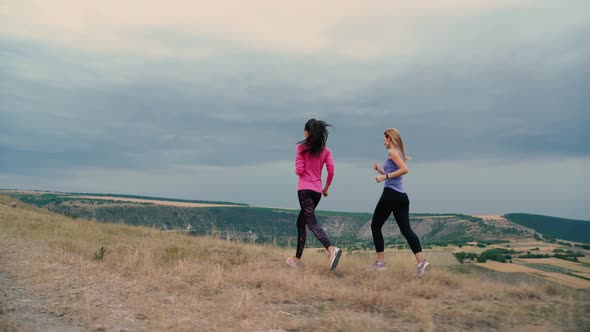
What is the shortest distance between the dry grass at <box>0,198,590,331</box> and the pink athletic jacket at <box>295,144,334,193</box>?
150 centimetres

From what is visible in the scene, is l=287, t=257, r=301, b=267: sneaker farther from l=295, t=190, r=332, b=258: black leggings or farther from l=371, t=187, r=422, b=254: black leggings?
l=371, t=187, r=422, b=254: black leggings

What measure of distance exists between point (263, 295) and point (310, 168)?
9.44 ft

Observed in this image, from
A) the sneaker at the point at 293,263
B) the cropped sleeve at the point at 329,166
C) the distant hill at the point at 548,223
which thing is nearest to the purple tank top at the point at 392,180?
the cropped sleeve at the point at 329,166

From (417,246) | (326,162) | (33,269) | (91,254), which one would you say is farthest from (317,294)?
(91,254)

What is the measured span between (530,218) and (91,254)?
21918 millimetres

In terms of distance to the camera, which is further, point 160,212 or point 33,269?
point 160,212

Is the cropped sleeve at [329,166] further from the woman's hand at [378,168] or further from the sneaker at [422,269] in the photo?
the sneaker at [422,269]

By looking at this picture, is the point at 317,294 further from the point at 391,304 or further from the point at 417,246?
the point at 417,246

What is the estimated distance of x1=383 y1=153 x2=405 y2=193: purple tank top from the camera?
7602 mm

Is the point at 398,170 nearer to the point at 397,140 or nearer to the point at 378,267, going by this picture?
the point at 397,140

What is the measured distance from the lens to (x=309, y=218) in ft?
26.3

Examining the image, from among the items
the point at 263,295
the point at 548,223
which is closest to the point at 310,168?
the point at 263,295

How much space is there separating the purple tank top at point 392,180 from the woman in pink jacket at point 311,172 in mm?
1123

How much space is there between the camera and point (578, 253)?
9164mm
